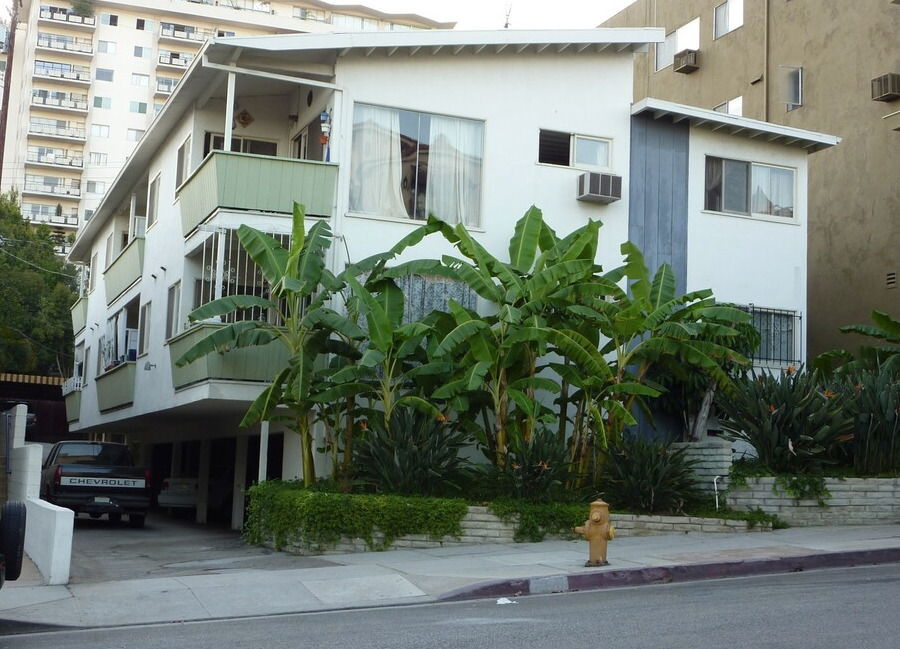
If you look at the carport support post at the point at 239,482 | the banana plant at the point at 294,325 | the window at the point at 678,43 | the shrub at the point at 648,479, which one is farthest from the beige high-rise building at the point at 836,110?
the carport support post at the point at 239,482

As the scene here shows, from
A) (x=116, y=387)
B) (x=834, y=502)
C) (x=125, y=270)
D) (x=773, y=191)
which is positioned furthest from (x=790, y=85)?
(x=116, y=387)

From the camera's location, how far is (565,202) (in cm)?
2034

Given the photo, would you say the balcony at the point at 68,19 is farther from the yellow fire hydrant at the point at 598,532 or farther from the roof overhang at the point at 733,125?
the yellow fire hydrant at the point at 598,532

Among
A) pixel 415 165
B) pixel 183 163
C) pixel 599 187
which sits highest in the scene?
pixel 183 163

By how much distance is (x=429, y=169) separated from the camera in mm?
19453

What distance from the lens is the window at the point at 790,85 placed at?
27094 millimetres

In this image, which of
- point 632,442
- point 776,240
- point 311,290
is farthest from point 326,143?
point 776,240

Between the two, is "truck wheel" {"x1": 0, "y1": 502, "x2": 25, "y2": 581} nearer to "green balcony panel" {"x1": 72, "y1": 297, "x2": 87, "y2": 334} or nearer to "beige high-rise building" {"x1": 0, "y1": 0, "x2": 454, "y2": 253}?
"green balcony panel" {"x1": 72, "y1": 297, "x2": 87, "y2": 334}

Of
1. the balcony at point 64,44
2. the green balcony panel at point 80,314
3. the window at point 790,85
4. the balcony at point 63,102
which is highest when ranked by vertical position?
the balcony at point 64,44

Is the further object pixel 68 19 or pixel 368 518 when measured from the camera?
pixel 68 19

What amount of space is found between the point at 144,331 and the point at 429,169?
8387 millimetres

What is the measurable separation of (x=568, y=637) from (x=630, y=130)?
1398 centimetres

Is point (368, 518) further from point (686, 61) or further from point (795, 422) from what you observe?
point (686, 61)

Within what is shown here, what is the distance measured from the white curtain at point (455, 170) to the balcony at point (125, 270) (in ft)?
28.3
